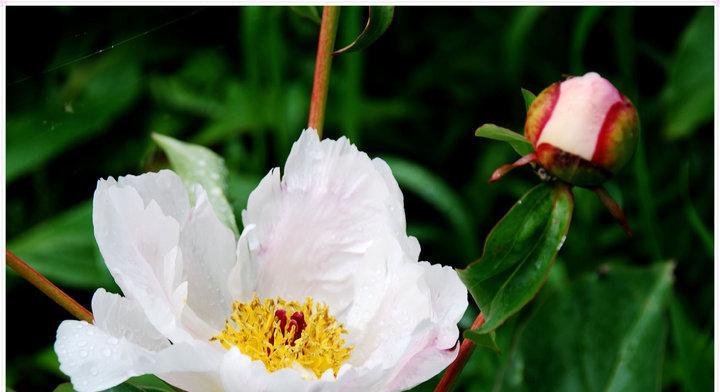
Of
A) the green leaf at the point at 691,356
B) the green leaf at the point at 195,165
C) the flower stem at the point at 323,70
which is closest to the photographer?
the flower stem at the point at 323,70

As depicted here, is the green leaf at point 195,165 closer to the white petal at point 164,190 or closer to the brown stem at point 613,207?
the white petal at point 164,190

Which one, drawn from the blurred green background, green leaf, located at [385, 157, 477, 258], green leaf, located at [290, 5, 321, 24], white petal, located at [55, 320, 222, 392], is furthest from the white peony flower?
green leaf, located at [385, 157, 477, 258]

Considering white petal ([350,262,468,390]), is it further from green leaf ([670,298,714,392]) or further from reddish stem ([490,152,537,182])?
green leaf ([670,298,714,392])

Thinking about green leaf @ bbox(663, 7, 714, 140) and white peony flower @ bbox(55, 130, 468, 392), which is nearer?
white peony flower @ bbox(55, 130, 468, 392)

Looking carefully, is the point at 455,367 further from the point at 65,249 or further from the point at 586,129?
the point at 65,249

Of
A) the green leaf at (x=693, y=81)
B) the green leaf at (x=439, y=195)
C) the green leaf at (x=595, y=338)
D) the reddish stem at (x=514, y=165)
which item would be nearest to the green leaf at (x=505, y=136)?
the reddish stem at (x=514, y=165)

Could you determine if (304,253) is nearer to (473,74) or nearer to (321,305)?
(321,305)

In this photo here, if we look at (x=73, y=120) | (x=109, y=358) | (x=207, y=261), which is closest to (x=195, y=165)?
(x=207, y=261)

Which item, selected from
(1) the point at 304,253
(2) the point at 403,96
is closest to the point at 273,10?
(2) the point at 403,96
